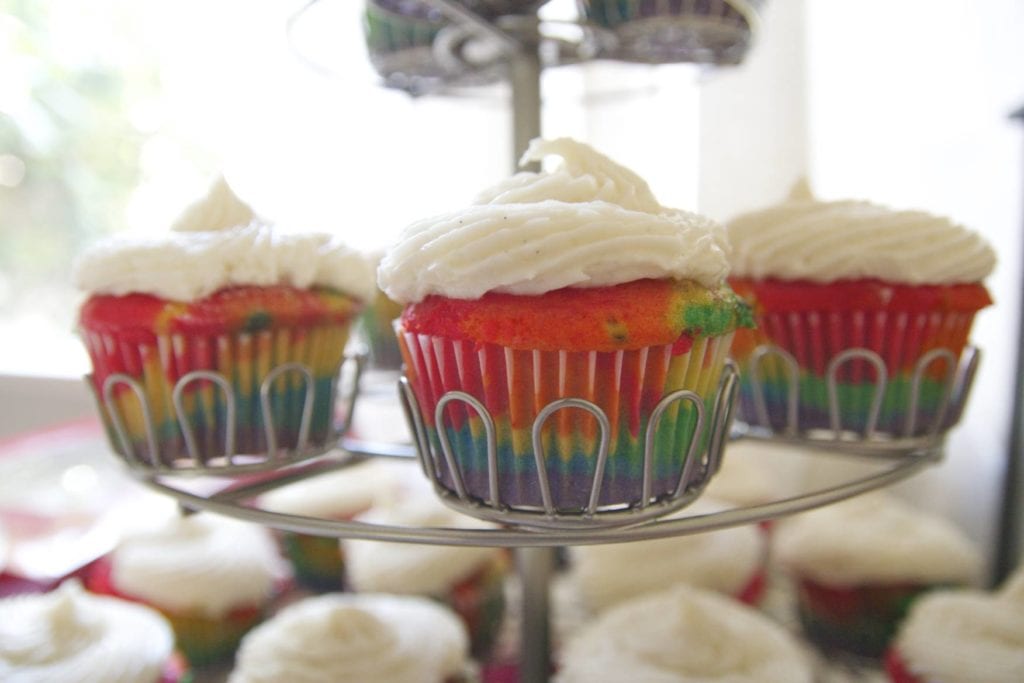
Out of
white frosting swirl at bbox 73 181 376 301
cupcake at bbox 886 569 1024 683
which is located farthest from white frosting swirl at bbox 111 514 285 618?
cupcake at bbox 886 569 1024 683

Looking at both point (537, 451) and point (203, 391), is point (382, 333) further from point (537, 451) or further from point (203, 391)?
point (537, 451)

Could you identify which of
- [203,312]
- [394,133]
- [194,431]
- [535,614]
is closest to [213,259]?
[203,312]

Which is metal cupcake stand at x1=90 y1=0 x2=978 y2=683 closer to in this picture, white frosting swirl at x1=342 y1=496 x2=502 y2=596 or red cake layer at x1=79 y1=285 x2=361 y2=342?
red cake layer at x1=79 y1=285 x2=361 y2=342

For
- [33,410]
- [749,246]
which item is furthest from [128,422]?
[33,410]

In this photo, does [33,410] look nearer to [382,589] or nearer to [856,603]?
[382,589]

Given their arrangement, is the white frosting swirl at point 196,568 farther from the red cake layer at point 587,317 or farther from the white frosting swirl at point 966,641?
the white frosting swirl at point 966,641

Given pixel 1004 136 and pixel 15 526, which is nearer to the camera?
pixel 1004 136
